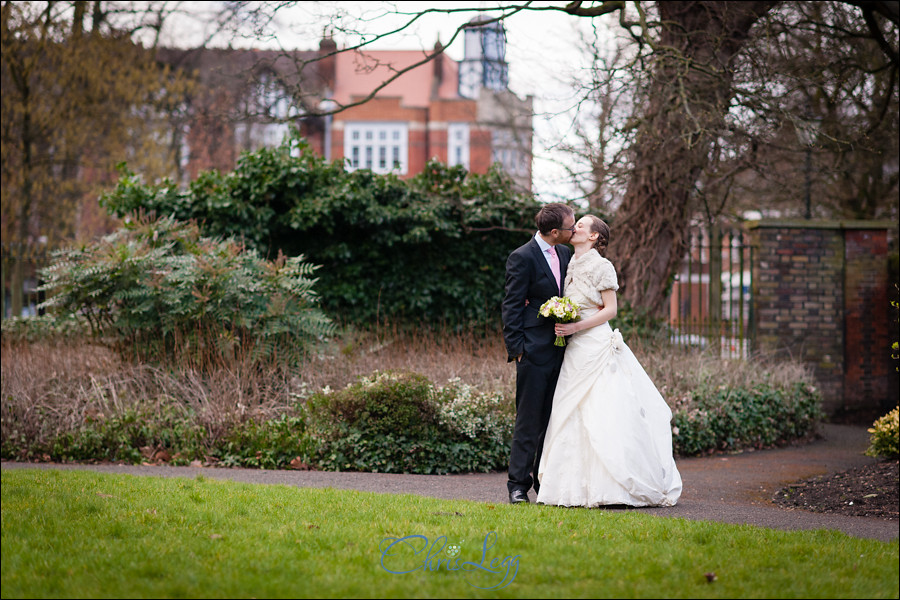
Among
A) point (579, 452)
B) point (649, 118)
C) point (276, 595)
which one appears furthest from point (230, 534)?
point (649, 118)

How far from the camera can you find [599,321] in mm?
5574

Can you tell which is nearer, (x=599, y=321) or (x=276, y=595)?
(x=276, y=595)

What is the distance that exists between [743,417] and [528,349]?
15.2 feet

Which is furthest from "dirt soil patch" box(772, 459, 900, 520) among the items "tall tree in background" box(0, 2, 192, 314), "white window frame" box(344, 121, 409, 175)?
"white window frame" box(344, 121, 409, 175)

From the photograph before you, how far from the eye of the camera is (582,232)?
5758 millimetres

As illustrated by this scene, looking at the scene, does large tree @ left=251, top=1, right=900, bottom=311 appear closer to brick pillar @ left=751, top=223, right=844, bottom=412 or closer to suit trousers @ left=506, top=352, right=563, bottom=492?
brick pillar @ left=751, top=223, right=844, bottom=412

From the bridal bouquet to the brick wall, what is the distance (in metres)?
7.79

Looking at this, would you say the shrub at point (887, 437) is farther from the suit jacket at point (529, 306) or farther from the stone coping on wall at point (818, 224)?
the stone coping on wall at point (818, 224)

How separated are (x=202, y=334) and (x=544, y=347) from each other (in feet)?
16.4

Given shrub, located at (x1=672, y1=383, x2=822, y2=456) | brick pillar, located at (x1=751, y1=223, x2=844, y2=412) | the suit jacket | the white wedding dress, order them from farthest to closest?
brick pillar, located at (x1=751, y1=223, x2=844, y2=412) < shrub, located at (x1=672, y1=383, x2=822, y2=456) < the suit jacket < the white wedding dress

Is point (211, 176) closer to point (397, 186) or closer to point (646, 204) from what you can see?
point (397, 186)

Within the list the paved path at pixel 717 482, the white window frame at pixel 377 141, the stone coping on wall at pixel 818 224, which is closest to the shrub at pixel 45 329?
the paved path at pixel 717 482

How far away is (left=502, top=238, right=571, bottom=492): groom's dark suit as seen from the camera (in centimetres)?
551

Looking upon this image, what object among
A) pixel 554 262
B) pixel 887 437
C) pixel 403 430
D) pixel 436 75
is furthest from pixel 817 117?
pixel 436 75
